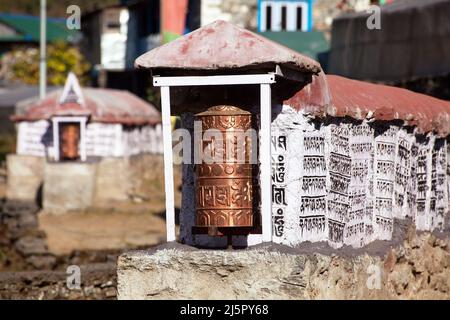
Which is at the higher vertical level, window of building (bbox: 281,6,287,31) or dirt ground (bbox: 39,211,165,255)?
window of building (bbox: 281,6,287,31)

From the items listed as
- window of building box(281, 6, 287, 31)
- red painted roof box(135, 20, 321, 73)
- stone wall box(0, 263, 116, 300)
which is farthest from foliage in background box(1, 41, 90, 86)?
red painted roof box(135, 20, 321, 73)

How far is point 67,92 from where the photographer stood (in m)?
28.4

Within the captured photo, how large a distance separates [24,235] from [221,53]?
15.7 metres

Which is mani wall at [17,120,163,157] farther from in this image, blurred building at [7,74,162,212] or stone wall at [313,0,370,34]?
stone wall at [313,0,370,34]

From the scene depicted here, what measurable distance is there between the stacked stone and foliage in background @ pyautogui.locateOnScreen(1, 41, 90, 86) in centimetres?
1737

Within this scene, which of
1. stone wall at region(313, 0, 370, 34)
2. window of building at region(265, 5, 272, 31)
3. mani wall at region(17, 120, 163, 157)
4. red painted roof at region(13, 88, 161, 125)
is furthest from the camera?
stone wall at region(313, 0, 370, 34)

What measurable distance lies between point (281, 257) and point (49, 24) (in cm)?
4803

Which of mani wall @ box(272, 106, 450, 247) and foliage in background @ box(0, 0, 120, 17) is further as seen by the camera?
foliage in background @ box(0, 0, 120, 17)

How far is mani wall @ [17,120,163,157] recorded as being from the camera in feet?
97.7

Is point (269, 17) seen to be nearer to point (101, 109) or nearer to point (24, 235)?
point (101, 109)

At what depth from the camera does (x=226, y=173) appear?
9852 mm

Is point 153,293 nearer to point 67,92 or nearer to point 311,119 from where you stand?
point 311,119

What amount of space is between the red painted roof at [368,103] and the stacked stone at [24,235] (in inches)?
373

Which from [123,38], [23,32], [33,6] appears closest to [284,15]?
[123,38]
